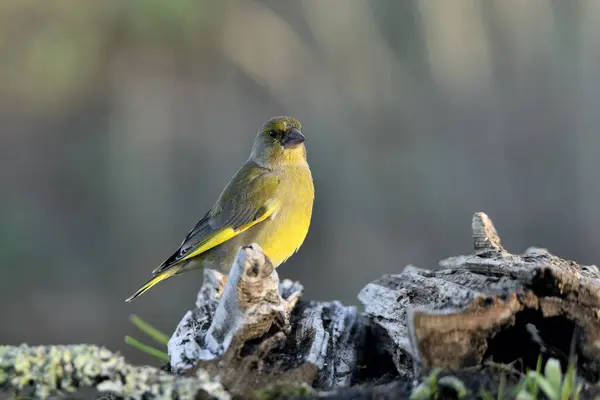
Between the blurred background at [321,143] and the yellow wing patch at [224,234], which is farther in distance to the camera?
the blurred background at [321,143]

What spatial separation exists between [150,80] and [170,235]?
68.5 inches

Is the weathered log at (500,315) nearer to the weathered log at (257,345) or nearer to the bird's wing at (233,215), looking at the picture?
the weathered log at (257,345)

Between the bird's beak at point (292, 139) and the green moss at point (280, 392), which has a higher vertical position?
the bird's beak at point (292, 139)

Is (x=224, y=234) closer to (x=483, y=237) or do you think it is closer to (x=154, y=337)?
(x=154, y=337)

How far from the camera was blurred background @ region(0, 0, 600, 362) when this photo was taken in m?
6.55

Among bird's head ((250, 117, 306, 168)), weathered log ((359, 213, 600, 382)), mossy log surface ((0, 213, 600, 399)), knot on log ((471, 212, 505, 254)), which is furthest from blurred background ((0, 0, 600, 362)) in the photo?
weathered log ((359, 213, 600, 382))

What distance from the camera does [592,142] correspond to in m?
6.69

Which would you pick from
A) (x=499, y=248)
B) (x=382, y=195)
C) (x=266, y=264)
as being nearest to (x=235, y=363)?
(x=266, y=264)

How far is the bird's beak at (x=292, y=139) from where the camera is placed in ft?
12.1

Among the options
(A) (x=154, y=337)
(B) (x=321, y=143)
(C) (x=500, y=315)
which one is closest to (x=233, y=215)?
(A) (x=154, y=337)

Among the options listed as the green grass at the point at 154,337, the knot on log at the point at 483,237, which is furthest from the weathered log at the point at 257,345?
the knot on log at the point at 483,237

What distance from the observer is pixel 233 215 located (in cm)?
347

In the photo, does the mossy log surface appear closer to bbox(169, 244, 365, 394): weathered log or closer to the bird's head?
bbox(169, 244, 365, 394): weathered log

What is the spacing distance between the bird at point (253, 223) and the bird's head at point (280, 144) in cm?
3
